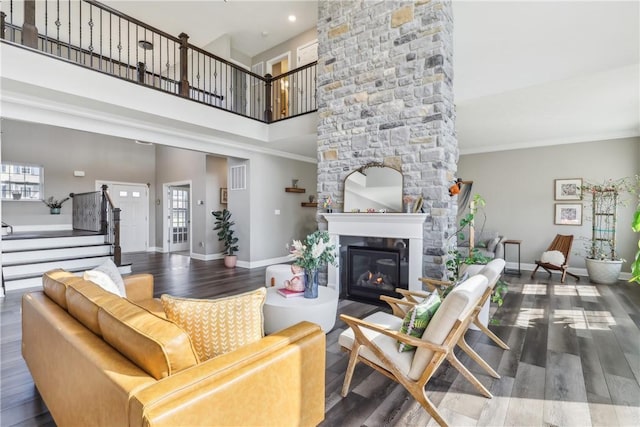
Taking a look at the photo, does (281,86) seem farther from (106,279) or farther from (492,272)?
(492,272)

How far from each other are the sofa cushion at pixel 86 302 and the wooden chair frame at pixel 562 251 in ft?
21.4

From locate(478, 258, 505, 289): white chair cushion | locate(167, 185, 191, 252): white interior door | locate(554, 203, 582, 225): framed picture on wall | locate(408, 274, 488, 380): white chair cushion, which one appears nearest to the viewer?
locate(408, 274, 488, 380): white chair cushion

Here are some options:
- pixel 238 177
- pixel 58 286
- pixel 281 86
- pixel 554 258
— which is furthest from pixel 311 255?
pixel 281 86

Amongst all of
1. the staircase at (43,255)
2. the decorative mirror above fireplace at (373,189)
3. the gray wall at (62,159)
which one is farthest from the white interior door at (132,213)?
the decorative mirror above fireplace at (373,189)

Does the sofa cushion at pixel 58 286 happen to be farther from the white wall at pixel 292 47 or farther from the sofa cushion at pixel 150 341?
the white wall at pixel 292 47

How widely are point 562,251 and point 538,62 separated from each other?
3690 millimetres

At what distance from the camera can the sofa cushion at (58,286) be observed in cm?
176

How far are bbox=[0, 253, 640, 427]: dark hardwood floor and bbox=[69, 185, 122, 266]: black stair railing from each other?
198 centimetres

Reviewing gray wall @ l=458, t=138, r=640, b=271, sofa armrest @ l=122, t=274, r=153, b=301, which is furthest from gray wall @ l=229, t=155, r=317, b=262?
gray wall @ l=458, t=138, r=640, b=271

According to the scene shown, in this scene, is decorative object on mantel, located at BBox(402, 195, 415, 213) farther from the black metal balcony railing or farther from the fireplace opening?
the black metal balcony railing

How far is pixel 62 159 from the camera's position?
742cm

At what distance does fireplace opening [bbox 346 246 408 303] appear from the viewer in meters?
4.00

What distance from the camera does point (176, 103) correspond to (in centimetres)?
469

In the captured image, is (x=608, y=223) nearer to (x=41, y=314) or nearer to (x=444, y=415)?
(x=444, y=415)
